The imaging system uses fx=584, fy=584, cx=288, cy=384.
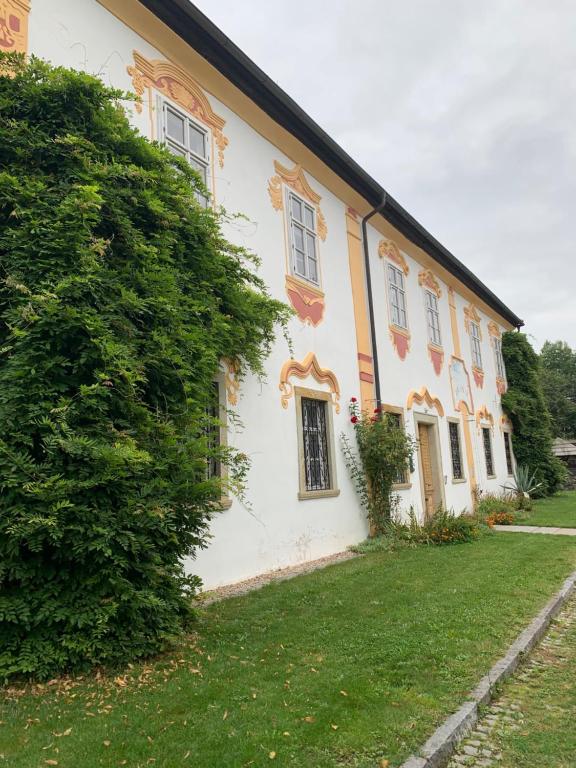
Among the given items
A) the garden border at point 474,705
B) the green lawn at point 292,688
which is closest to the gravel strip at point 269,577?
the green lawn at point 292,688

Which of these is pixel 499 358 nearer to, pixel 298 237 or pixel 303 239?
pixel 303 239

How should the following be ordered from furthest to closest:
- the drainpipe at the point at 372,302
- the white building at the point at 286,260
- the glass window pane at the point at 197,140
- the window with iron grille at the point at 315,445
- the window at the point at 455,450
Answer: the window at the point at 455,450, the drainpipe at the point at 372,302, the window with iron grille at the point at 315,445, the glass window pane at the point at 197,140, the white building at the point at 286,260

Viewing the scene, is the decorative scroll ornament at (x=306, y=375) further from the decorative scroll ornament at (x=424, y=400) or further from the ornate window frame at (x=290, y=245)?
the decorative scroll ornament at (x=424, y=400)

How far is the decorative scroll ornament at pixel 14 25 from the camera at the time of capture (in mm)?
5430

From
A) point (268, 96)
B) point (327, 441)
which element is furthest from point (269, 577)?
point (268, 96)

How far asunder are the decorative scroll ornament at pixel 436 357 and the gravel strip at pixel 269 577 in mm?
6594

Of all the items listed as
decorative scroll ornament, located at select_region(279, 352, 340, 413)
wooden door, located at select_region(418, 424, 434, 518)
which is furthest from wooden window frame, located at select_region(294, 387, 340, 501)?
wooden door, located at select_region(418, 424, 434, 518)

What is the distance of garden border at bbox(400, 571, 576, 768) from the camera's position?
284cm

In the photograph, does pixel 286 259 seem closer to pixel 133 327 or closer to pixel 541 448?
pixel 133 327

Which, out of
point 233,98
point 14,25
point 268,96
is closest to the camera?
point 14,25

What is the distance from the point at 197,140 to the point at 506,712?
7027 mm

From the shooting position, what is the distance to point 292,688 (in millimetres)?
3635

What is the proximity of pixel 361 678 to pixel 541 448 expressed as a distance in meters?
18.8

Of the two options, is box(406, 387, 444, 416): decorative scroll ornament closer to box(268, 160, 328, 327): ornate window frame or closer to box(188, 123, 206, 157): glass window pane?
box(268, 160, 328, 327): ornate window frame
